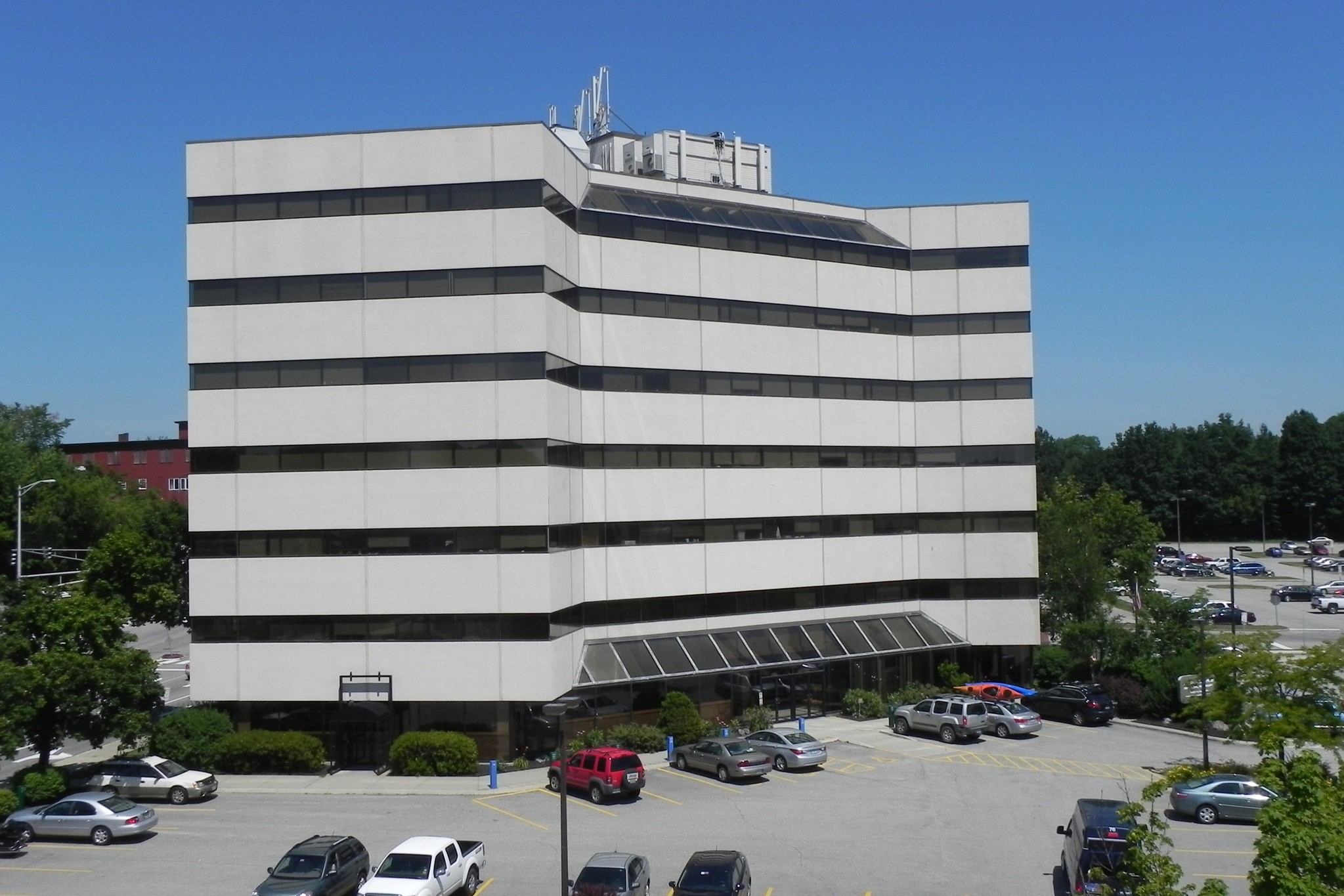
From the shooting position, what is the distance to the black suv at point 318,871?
26.0 metres

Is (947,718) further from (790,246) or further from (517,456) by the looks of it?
(790,246)

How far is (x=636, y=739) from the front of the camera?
4394 centimetres

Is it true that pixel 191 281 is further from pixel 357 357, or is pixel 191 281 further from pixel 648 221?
pixel 648 221

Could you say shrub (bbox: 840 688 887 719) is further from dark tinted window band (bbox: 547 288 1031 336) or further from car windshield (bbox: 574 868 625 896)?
car windshield (bbox: 574 868 625 896)

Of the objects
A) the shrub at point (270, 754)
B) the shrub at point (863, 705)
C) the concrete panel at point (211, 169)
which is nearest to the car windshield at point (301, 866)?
the shrub at point (270, 754)

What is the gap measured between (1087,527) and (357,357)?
41.7m

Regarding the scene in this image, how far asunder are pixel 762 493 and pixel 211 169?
26.0 m

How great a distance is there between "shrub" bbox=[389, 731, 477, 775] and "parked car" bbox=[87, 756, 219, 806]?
6.54m

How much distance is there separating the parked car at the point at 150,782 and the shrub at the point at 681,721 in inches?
653

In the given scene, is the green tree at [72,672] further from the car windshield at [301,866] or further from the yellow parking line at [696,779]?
the yellow parking line at [696,779]

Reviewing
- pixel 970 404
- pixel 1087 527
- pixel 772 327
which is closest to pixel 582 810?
pixel 772 327

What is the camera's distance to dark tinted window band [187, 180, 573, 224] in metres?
42.9

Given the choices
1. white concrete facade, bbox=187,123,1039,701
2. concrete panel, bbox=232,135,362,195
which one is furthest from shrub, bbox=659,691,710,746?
concrete panel, bbox=232,135,362,195

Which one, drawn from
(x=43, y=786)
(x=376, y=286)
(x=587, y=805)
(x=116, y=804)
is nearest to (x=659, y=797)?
(x=587, y=805)
